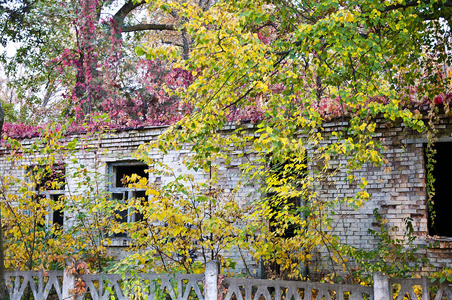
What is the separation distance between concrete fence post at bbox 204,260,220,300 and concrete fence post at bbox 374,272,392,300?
1862 millimetres

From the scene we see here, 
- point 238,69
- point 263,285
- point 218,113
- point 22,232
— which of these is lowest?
point 263,285

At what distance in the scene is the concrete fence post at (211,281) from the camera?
5438 mm

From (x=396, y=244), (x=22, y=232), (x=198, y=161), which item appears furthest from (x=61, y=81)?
(x=396, y=244)

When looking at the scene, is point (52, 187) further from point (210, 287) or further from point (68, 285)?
point (210, 287)

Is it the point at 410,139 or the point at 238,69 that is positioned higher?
the point at 238,69

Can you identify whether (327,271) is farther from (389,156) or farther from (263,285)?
(263,285)

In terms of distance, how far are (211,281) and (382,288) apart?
199cm

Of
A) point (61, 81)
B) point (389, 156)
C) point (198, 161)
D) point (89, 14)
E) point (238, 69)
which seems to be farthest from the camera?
point (61, 81)

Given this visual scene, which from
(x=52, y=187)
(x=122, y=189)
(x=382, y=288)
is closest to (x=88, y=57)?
(x=122, y=189)

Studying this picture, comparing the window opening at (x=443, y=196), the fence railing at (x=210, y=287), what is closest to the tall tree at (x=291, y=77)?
the fence railing at (x=210, y=287)

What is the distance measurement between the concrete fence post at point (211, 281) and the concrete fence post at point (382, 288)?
6.11ft

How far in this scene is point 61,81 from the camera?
18312 mm

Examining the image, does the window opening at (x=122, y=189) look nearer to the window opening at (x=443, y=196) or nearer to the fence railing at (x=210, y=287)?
the fence railing at (x=210, y=287)

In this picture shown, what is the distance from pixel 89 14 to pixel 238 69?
36.7 feet
